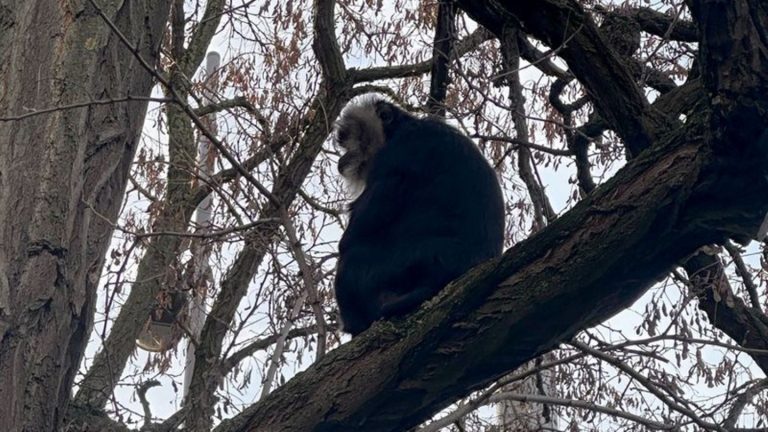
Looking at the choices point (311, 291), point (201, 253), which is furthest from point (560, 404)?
point (201, 253)

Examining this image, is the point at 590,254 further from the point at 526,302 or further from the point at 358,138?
the point at 358,138

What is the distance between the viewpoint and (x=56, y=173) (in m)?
3.51

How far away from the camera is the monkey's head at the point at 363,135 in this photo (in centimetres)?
580

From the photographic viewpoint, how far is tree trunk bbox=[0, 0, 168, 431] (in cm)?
337

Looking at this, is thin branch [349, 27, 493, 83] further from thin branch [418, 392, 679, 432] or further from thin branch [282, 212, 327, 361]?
thin branch [418, 392, 679, 432]

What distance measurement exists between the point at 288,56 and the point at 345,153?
1400mm

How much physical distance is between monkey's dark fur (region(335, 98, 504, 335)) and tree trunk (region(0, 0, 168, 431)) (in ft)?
4.85

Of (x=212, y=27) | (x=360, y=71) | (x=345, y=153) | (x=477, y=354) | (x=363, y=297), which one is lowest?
(x=477, y=354)

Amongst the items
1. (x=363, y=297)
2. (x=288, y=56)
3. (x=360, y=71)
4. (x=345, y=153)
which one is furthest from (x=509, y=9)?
(x=288, y=56)

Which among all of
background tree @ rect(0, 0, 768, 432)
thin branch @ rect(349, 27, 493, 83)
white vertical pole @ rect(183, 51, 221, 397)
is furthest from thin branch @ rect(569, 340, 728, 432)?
thin branch @ rect(349, 27, 493, 83)

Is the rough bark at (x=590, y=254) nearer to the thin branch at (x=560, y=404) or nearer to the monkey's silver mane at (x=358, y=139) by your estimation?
the thin branch at (x=560, y=404)

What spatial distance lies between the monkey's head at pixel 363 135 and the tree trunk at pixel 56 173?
208 centimetres

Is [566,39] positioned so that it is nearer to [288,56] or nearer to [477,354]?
[477,354]

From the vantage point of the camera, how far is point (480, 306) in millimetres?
3070
